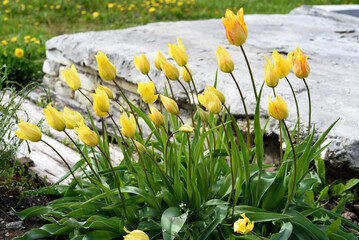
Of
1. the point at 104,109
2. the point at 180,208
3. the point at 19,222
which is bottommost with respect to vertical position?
the point at 19,222

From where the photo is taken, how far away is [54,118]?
5.14ft

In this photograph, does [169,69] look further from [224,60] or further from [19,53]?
[19,53]

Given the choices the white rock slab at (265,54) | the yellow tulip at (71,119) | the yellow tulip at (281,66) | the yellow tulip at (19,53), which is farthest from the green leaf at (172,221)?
the yellow tulip at (19,53)

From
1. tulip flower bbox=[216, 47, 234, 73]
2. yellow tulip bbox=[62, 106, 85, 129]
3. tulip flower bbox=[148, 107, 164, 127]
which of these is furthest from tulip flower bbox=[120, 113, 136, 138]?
tulip flower bbox=[216, 47, 234, 73]

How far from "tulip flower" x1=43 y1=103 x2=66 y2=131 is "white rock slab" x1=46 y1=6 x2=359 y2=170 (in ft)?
4.44

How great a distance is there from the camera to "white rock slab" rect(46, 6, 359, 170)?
2.51 metres

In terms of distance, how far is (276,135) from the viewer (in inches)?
102

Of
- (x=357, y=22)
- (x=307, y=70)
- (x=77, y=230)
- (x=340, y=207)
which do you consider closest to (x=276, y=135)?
(x=340, y=207)

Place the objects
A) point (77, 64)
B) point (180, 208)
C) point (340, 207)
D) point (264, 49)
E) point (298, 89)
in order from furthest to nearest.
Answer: point (77, 64), point (264, 49), point (298, 89), point (340, 207), point (180, 208)

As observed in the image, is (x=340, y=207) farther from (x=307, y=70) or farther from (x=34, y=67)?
(x=34, y=67)

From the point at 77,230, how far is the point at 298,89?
5.31ft

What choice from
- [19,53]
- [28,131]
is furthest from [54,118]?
[19,53]

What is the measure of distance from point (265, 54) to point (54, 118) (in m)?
2.36

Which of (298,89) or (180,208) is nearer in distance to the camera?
(180,208)
